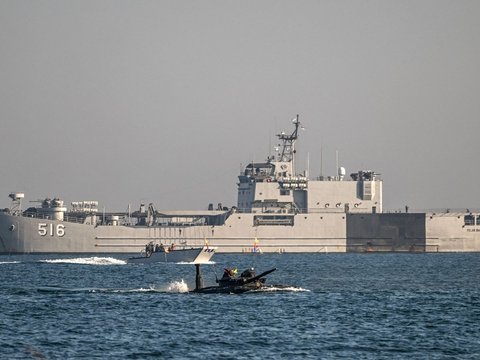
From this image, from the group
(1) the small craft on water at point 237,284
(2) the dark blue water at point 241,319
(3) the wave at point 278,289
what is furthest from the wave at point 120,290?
(3) the wave at point 278,289

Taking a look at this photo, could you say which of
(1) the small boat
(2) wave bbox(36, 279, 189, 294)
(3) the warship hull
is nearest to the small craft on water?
(2) wave bbox(36, 279, 189, 294)

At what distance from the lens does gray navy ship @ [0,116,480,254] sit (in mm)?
104438

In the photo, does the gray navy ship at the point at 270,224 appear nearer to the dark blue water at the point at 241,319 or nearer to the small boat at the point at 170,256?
the small boat at the point at 170,256

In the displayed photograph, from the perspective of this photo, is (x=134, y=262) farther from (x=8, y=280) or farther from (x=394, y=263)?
(x=8, y=280)

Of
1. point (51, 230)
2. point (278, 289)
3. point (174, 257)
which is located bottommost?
point (278, 289)

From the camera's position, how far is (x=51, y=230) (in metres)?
103

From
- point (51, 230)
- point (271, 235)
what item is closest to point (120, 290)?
point (51, 230)

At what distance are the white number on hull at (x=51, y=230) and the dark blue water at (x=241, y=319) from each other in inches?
1439

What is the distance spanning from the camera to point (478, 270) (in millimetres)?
79312

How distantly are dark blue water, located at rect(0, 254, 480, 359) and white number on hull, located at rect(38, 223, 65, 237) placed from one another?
36543 mm

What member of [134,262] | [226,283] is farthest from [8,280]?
[134,262]

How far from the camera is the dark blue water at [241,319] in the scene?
33.2 m

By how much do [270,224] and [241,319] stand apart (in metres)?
68.6

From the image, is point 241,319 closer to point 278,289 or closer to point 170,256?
point 278,289
